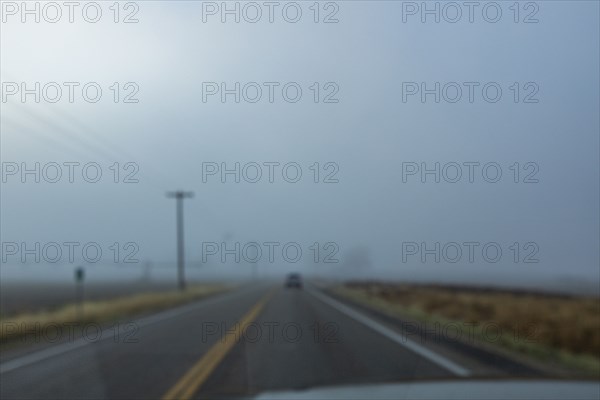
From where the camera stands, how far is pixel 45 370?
1388 cm

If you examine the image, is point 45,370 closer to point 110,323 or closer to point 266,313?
point 110,323

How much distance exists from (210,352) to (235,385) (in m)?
4.81

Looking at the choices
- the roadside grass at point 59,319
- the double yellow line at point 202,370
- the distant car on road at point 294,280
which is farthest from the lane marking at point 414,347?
the distant car on road at point 294,280

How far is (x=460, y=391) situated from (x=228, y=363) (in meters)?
8.27

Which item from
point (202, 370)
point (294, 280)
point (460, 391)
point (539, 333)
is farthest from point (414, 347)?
point (294, 280)

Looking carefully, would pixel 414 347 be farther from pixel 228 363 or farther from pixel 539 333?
pixel 228 363

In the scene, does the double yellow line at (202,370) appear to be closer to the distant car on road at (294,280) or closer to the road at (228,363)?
the road at (228,363)

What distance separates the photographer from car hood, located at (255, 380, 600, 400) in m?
6.59

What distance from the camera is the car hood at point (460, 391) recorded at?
6.59 meters

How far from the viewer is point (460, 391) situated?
692 centimetres

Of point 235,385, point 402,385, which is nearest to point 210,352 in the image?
point 235,385

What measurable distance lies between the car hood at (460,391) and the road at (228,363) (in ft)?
2.28

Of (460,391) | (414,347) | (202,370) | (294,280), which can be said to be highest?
(460,391)

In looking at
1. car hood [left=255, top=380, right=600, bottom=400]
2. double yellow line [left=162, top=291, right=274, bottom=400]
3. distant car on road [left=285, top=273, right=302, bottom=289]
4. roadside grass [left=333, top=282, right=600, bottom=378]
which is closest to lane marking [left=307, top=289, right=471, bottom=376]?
roadside grass [left=333, top=282, right=600, bottom=378]
